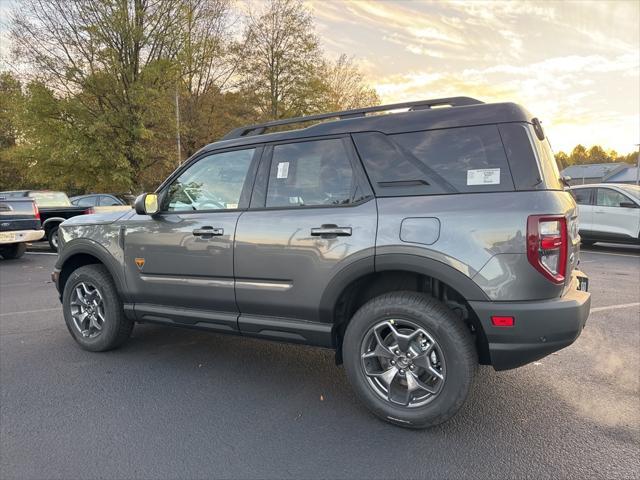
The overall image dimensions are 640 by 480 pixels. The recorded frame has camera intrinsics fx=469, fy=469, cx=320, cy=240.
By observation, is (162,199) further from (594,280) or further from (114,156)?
(114,156)

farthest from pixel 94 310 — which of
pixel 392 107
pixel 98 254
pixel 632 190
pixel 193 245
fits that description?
pixel 632 190

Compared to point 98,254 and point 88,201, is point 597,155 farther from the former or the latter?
point 98,254

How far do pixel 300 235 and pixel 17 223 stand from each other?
32.3ft

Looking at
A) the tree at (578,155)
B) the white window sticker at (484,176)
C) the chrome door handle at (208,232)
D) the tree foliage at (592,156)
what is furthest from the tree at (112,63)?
the tree at (578,155)

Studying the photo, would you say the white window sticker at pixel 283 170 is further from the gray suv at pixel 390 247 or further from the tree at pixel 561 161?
the tree at pixel 561 161

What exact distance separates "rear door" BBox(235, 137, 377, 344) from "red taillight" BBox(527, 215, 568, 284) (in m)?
0.91

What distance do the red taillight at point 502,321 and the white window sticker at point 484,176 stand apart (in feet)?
2.54

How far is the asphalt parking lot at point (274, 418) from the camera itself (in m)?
2.58

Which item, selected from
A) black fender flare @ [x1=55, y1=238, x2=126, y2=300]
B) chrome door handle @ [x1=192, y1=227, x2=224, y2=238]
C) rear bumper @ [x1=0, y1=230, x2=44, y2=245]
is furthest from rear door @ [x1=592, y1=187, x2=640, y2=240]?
rear bumper @ [x1=0, y1=230, x2=44, y2=245]

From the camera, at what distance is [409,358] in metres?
2.93

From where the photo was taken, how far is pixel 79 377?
3.80m

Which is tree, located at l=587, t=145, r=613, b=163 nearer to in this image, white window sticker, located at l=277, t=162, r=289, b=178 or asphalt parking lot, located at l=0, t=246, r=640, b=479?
asphalt parking lot, located at l=0, t=246, r=640, b=479

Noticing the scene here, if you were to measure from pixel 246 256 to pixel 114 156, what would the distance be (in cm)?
1815

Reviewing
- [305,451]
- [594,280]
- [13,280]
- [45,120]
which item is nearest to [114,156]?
[45,120]
